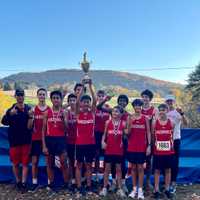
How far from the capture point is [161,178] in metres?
7.23

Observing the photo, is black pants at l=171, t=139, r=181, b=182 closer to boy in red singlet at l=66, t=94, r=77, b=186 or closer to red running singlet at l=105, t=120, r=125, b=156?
red running singlet at l=105, t=120, r=125, b=156

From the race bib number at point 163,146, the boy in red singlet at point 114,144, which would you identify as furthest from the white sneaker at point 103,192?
the race bib number at point 163,146

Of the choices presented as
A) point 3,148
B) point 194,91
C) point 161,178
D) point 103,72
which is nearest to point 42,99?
point 3,148

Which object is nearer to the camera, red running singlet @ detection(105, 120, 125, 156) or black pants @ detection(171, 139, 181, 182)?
red running singlet @ detection(105, 120, 125, 156)

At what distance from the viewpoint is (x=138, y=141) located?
643 cm

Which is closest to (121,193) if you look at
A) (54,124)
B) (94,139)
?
(94,139)

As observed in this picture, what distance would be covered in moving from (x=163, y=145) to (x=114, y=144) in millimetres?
927

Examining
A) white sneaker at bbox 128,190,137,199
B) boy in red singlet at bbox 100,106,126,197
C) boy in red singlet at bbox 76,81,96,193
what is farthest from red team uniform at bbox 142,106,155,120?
white sneaker at bbox 128,190,137,199

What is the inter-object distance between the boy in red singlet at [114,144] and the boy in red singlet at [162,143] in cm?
64

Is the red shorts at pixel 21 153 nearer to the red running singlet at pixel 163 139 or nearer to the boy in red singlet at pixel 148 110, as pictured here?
the boy in red singlet at pixel 148 110

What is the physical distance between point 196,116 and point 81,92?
18.6m

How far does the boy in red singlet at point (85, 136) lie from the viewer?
6.53 metres

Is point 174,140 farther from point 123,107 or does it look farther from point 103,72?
point 103,72

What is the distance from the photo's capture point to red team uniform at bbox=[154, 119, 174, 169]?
6430 mm
